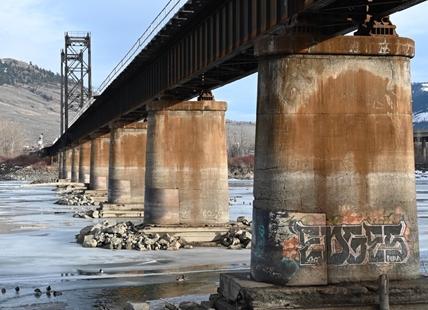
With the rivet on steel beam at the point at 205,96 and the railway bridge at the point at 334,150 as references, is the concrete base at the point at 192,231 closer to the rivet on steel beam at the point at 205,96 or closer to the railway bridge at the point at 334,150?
the rivet on steel beam at the point at 205,96

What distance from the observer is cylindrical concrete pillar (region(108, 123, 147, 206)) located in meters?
55.7

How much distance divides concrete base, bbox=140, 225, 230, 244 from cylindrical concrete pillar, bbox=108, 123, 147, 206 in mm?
19333

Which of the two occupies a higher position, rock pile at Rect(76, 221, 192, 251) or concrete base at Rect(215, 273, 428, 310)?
rock pile at Rect(76, 221, 192, 251)

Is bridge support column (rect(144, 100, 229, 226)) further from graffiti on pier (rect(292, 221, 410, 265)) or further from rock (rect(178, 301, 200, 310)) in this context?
graffiti on pier (rect(292, 221, 410, 265))

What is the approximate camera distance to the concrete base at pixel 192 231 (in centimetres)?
3372

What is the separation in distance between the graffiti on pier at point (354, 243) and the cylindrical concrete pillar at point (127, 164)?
1485 inches

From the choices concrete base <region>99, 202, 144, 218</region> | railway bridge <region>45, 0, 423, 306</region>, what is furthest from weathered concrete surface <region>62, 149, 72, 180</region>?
railway bridge <region>45, 0, 423, 306</region>

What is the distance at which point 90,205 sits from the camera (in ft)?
216

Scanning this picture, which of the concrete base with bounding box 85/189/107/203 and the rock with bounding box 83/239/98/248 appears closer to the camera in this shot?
the rock with bounding box 83/239/98/248

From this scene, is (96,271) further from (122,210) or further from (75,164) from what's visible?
(75,164)

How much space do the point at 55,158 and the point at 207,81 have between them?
17087 cm

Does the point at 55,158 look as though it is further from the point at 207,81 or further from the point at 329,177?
the point at 329,177

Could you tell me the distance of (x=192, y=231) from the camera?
34000 millimetres

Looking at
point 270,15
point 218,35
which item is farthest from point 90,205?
point 270,15
